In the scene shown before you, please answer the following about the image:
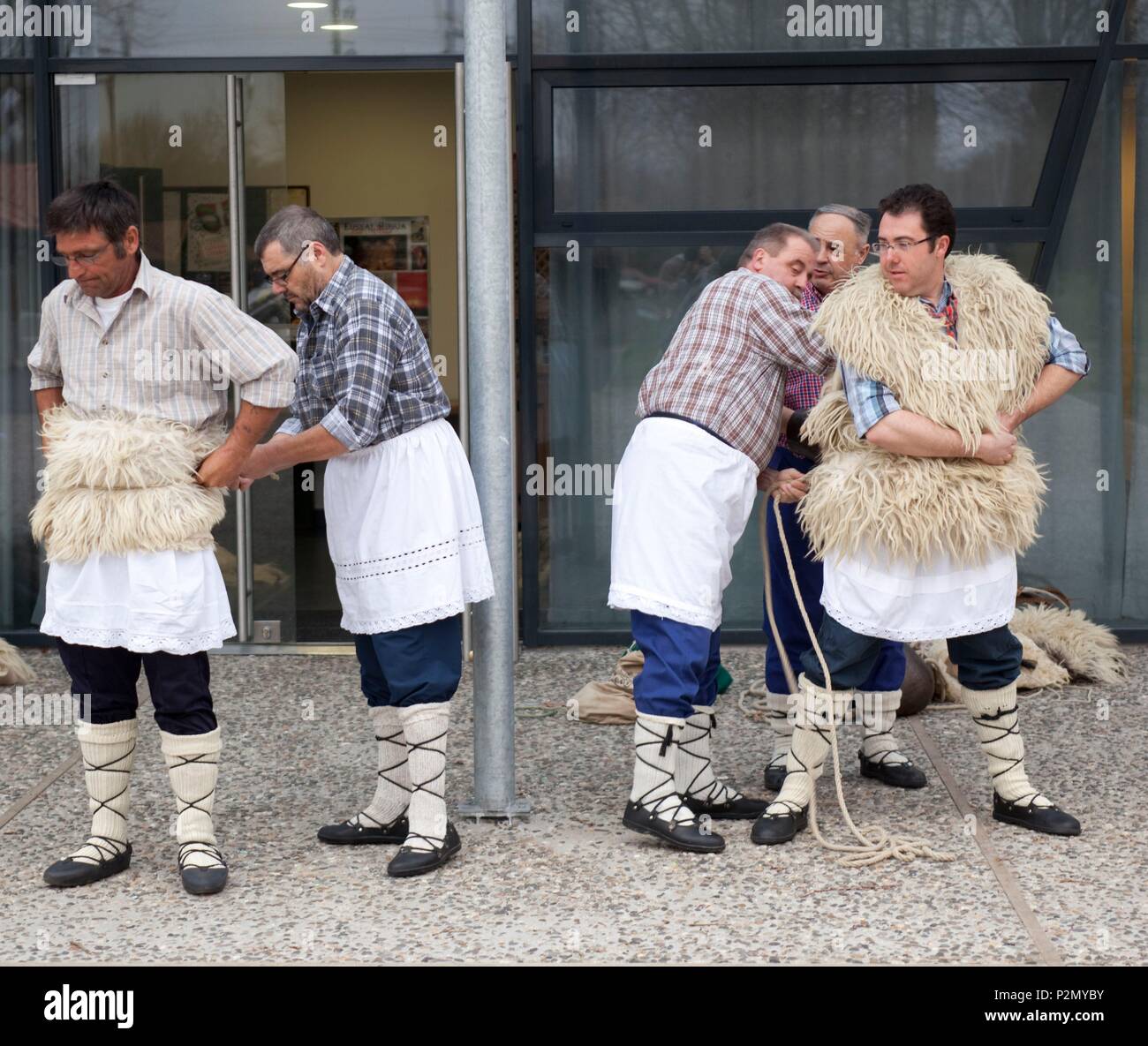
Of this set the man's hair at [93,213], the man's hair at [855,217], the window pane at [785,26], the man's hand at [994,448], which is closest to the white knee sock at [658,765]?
the man's hand at [994,448]

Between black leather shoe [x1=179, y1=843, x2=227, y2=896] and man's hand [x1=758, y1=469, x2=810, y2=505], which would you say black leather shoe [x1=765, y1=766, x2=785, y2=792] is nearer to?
man's hand [x1=758, y1=469, x2=810, y2=505]

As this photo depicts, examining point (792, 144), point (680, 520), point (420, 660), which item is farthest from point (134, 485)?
point (792, 144)

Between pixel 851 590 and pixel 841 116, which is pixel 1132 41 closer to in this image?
pixel 841 116

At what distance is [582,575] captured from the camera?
7660 millimetres

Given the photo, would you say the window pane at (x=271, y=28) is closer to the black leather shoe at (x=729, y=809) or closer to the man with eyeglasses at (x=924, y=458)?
the man with eyeglasses at (x=924, y=458)

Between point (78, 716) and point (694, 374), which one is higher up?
point (694, 374)

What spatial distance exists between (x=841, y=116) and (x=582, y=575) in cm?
248

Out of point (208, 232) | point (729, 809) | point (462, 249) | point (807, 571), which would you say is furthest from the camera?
point (208, 232)

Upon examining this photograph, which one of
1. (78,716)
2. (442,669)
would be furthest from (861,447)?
(78,716)

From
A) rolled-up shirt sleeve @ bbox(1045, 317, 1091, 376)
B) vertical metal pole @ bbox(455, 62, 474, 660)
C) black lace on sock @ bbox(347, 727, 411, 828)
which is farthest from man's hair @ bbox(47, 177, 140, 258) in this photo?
vertical metal pole @ bbox(455, 62, 474, 660)

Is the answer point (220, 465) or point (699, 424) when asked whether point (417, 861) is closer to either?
point (220, 465)

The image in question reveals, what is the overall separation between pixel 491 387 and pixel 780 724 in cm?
152

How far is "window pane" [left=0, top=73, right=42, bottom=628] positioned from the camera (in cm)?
750

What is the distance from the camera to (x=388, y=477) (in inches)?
176
